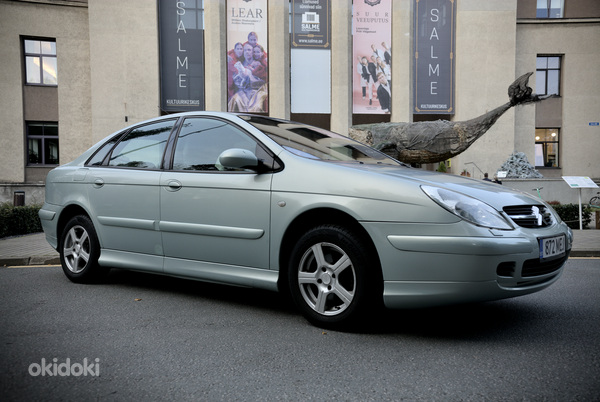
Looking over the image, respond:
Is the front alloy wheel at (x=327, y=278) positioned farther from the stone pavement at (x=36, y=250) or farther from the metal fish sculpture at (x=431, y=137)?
the metal fish sculpture at (x=431, y=137)

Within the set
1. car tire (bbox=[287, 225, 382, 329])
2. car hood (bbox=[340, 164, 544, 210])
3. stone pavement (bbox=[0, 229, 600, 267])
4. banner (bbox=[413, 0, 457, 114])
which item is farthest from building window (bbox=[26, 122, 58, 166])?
car hood (bbox=[340, 164, 544, 210])

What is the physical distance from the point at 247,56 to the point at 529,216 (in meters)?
24.2

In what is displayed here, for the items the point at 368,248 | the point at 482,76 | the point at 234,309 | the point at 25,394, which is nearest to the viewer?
the point at 25,394

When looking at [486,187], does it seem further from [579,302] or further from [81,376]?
[81,376]

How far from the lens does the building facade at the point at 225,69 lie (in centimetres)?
2531

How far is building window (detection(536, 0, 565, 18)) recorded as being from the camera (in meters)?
29.5

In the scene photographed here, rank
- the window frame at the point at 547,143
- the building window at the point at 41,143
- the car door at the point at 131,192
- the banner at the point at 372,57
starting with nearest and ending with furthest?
1. the car door at the point at 131,192
2. the building window at the point at 41,143
3. the banner at the point at 372,57
4. the window frame at the point at 547,143

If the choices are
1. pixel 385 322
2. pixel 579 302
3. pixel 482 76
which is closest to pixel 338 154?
pixel 385 322

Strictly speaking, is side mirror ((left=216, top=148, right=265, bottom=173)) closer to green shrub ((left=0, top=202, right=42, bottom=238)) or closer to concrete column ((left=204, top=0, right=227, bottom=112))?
green shrub ((left=0, top=202, right=42, bottom=238))

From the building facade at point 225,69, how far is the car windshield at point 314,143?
70.6ft

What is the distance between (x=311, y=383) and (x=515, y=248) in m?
1.52

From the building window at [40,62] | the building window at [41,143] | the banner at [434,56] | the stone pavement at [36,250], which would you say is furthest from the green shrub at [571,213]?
the building window at [40,62]

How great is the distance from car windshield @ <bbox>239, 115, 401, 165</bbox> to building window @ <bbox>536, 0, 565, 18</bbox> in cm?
3062

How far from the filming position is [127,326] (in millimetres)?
3484
